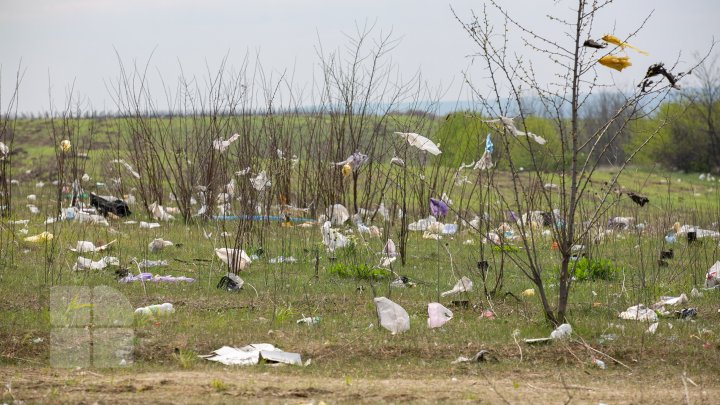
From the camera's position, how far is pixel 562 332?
4.98 metres

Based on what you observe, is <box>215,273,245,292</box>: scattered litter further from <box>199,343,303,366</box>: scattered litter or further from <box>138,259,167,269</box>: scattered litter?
<box>199,343,303,366</box>: scattered litter

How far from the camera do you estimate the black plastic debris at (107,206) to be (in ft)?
35.1

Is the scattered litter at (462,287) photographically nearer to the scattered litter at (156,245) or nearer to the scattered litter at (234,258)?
the scattered litter at (234,258)

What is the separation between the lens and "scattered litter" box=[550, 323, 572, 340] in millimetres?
4941

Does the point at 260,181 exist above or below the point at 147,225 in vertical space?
above

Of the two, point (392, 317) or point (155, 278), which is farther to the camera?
point (155, 278)

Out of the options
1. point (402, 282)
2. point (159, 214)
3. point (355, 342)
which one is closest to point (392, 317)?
point (355, 342)

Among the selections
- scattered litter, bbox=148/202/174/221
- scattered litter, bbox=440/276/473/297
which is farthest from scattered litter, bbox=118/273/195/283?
scattered litter, bbox=148/202/174/221

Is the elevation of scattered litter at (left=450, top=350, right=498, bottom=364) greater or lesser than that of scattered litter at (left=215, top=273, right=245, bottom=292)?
lesser

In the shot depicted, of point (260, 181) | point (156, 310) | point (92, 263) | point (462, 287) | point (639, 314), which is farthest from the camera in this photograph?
point (260, 181)

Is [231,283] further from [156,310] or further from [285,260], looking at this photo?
[285,260]

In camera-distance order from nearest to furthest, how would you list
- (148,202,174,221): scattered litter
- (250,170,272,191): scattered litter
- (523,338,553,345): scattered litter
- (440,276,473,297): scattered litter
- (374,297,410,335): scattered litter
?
(523,338,553,345): scattered litter, (374,297,410,335): scattered litter, (440,276,473,297): scattered litter, (250,170,272,191): scattered litter, (148,202,174,221): scattered litter

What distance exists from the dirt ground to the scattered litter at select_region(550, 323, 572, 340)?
1.65 feet

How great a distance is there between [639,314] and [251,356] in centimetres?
245
